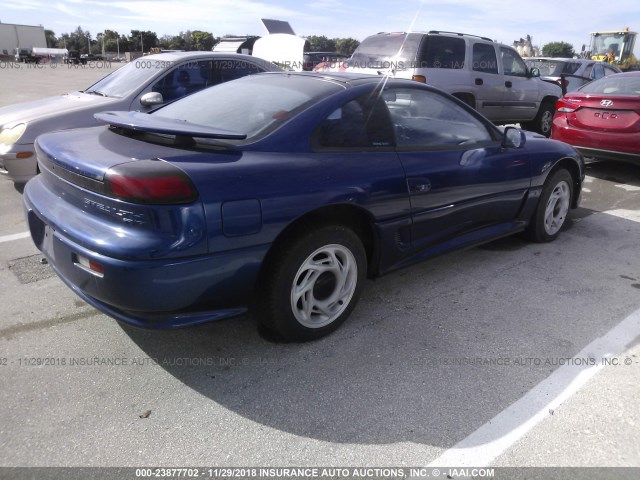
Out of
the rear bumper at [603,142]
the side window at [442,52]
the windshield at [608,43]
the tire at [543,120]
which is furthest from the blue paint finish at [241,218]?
the windshield at [608,43]

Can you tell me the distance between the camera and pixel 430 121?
11.4 feet

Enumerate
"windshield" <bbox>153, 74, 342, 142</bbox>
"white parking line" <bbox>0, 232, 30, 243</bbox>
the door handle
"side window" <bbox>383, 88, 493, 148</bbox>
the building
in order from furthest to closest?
the building < "white parking line" <bbox>0, 232, 30, 243</bbox> < "side window" <bbox>383, 88, 493, 148</bbox> < the door handle < "windshield" <bbox>153, 74, 342, 142</bbox>

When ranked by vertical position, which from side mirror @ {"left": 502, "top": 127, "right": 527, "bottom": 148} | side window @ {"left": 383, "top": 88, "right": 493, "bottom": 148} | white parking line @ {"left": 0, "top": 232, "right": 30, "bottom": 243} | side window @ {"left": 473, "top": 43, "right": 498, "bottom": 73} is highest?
side window @ {"left": 473, "top": 43, "right": 498, "bottom": 73}

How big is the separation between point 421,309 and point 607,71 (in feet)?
42.8

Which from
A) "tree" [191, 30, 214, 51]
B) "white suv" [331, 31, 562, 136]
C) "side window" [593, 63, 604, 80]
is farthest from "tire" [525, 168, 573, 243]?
"tree" [191, 30, 214, 51]

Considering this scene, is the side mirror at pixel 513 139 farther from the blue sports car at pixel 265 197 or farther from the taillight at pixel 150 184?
the taillight at pixel 150 184

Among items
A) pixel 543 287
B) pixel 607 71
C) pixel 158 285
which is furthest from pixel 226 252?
pixel 607 71

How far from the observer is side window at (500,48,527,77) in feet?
30.2

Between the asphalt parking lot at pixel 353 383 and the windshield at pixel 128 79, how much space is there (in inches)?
103

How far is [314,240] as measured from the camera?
2.66 m

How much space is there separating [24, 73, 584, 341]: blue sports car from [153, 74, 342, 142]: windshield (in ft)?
0.05

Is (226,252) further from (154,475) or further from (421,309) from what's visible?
(421,309)

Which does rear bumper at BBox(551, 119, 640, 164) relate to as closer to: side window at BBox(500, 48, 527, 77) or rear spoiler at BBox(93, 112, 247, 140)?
side window at BBox(500, 48, 527, 77)

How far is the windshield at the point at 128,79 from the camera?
5.57 meters
